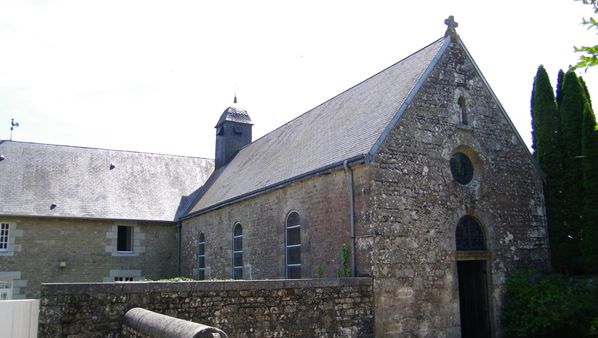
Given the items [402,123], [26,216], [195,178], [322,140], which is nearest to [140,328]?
[402,123]

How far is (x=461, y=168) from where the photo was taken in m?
14.0

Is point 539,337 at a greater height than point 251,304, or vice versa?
point 251,304

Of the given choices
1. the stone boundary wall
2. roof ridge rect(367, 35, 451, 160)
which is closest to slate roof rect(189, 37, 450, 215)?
roof ridge rect(367, 35, 451, 160)

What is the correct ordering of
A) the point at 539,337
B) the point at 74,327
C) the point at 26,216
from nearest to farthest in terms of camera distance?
the point at 74,327
the point at 539,337
the point at 26,216

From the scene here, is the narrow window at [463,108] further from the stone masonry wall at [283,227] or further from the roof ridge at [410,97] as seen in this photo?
the stone masonry wall at [283,227]

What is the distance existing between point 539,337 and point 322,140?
25.3 feet

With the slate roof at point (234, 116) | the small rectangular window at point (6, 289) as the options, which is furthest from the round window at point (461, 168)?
the small rectangular window at point (6, 289)

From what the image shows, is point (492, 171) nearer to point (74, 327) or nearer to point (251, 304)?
point (251, 304)

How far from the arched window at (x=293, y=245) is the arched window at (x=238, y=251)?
129 inches

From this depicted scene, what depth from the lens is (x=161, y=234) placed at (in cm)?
2372

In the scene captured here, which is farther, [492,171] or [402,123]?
[492,171]

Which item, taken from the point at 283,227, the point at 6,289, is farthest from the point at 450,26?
the point at 6,289

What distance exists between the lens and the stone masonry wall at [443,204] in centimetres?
1195

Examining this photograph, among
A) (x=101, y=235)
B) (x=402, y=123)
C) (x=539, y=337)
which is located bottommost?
(x=539, y=337)
